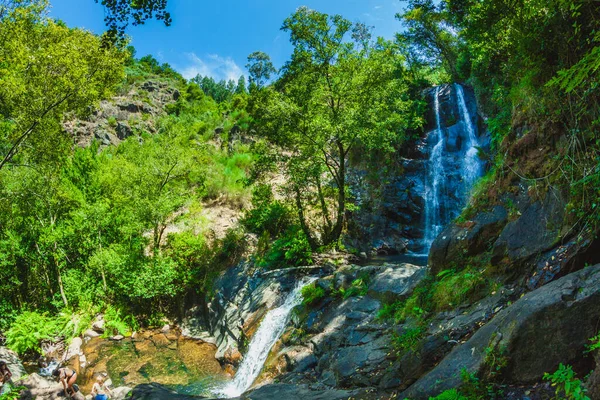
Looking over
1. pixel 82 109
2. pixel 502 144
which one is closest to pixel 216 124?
pixel 82 109

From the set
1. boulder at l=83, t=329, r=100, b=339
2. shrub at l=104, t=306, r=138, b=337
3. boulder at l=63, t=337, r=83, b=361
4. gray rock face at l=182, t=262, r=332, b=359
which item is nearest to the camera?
gray rock face at l=182, t=262, r=332, b=359

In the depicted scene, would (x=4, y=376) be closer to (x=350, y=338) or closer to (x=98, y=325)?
(x=98, y=325)

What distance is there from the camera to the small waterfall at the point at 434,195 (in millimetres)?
17484

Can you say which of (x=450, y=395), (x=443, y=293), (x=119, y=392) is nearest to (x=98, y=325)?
(x=119, y=392)

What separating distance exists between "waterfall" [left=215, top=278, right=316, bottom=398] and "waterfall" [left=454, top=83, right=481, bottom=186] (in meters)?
10.2

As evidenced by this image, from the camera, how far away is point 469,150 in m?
18.1

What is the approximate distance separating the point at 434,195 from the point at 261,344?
11.9 metres

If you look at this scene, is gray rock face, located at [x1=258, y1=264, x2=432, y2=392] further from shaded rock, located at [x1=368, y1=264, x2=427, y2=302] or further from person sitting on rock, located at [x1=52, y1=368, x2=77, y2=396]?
person sitting on rock, located at [x1=52, y1=368, x2=77, y2=396]

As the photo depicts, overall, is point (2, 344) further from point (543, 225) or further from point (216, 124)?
point (216, 124)

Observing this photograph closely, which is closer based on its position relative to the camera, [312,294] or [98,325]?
[312,294]

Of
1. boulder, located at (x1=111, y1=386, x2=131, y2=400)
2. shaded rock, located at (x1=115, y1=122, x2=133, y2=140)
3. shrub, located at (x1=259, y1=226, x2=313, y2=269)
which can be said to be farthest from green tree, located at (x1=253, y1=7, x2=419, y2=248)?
shaded rock, located at (x1=115, y1=122, x2=133, y2=140)

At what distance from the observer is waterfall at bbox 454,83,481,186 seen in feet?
56.0

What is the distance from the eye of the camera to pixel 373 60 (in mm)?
12023

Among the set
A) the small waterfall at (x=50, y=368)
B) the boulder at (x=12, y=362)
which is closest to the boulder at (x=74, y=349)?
the small waterfall at (x=50, y=368)
